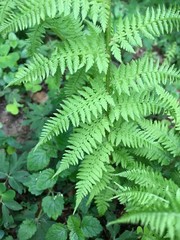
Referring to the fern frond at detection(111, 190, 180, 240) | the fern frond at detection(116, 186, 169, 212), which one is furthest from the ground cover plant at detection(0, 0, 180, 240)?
the fern frond at detection(111, 190, 180, 240)

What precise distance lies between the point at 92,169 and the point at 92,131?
0.28m

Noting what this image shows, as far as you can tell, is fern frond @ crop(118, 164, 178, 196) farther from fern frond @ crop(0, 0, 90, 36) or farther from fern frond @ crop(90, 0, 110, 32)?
fern frond @ crop(0, 0, 90, 36)

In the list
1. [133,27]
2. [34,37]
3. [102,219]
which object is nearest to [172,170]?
[102,219]

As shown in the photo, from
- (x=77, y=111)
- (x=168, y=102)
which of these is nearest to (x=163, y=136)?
(x=168, y=102)

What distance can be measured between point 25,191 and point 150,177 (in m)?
1.14

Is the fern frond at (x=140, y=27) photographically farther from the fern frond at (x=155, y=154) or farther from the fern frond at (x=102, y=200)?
the fern frond at (x=102, y=200)

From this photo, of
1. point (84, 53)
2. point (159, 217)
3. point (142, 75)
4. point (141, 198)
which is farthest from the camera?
point (142, 75)

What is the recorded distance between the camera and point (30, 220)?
9.81ft

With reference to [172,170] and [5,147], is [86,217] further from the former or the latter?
[5,147]

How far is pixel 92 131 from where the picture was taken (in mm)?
2721

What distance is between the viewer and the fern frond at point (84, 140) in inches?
104

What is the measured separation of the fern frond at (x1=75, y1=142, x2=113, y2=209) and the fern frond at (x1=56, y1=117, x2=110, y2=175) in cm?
9

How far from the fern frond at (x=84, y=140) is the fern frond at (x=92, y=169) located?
0.09 m

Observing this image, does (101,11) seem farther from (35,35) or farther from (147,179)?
Answer: (147,179)
